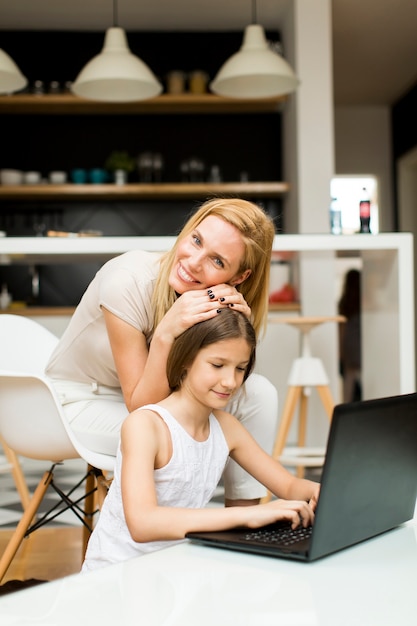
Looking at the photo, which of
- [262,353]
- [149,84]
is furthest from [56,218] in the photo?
[262,353]

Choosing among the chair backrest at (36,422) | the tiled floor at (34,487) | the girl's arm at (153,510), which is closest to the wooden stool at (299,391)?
the tiled floor at (34,487)

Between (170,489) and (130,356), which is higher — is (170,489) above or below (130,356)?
below

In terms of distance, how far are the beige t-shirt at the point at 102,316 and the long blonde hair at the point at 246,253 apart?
0.11 ft

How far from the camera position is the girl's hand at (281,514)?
1.12m

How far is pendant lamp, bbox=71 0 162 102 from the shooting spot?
4484 mm

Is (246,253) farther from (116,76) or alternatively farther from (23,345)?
(116,76)

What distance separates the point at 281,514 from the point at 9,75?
3.89 m

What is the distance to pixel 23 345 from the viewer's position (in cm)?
230

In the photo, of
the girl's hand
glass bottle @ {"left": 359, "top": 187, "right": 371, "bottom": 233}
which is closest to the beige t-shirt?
the girl's hand

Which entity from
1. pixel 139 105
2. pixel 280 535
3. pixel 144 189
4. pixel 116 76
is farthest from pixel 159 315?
pixel 139 105

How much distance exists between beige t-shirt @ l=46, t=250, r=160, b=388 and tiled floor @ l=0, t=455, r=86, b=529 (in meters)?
1.18

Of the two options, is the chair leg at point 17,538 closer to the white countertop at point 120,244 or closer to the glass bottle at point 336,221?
the white countertop at point 120,244

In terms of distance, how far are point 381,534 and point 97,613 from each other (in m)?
0.48

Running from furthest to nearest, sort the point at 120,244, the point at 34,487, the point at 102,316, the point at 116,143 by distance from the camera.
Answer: the point at 116,143 < the point at 34,487 < the point at 120,244 < the point at 102,316
